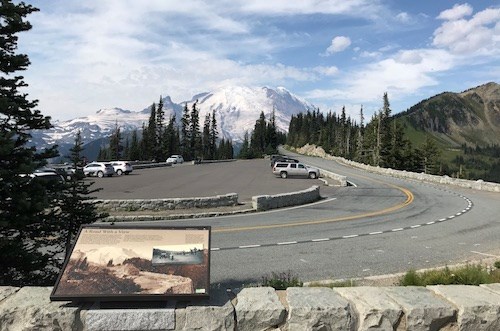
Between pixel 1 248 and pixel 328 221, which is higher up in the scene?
pixel 1 248

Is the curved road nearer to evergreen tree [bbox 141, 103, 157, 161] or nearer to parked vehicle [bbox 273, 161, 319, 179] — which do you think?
parked vehicle [bbox 273, 161, 319, 179]

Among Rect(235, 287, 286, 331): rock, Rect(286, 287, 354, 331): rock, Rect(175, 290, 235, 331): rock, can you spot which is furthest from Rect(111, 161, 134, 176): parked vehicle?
Rect(286, 287, 354, 331): rock

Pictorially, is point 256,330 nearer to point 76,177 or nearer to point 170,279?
point 170,279

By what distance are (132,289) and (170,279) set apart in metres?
0.41

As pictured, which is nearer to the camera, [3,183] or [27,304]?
[27,304]

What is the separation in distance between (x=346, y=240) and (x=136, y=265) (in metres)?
10.9

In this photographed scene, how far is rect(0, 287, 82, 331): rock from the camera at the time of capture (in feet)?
13.9

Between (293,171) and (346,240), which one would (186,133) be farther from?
(346,240)

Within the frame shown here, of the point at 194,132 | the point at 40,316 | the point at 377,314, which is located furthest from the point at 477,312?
the point at 194,132

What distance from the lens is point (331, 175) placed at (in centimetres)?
4731

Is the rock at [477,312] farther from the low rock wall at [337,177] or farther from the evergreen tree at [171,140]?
the evergreen tree at [171,140]

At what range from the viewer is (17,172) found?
23.4ft

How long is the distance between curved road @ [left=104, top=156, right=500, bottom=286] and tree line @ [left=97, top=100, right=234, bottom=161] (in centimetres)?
8314

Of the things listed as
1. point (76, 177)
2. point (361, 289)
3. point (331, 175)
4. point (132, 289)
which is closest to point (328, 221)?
point (76, 177)
